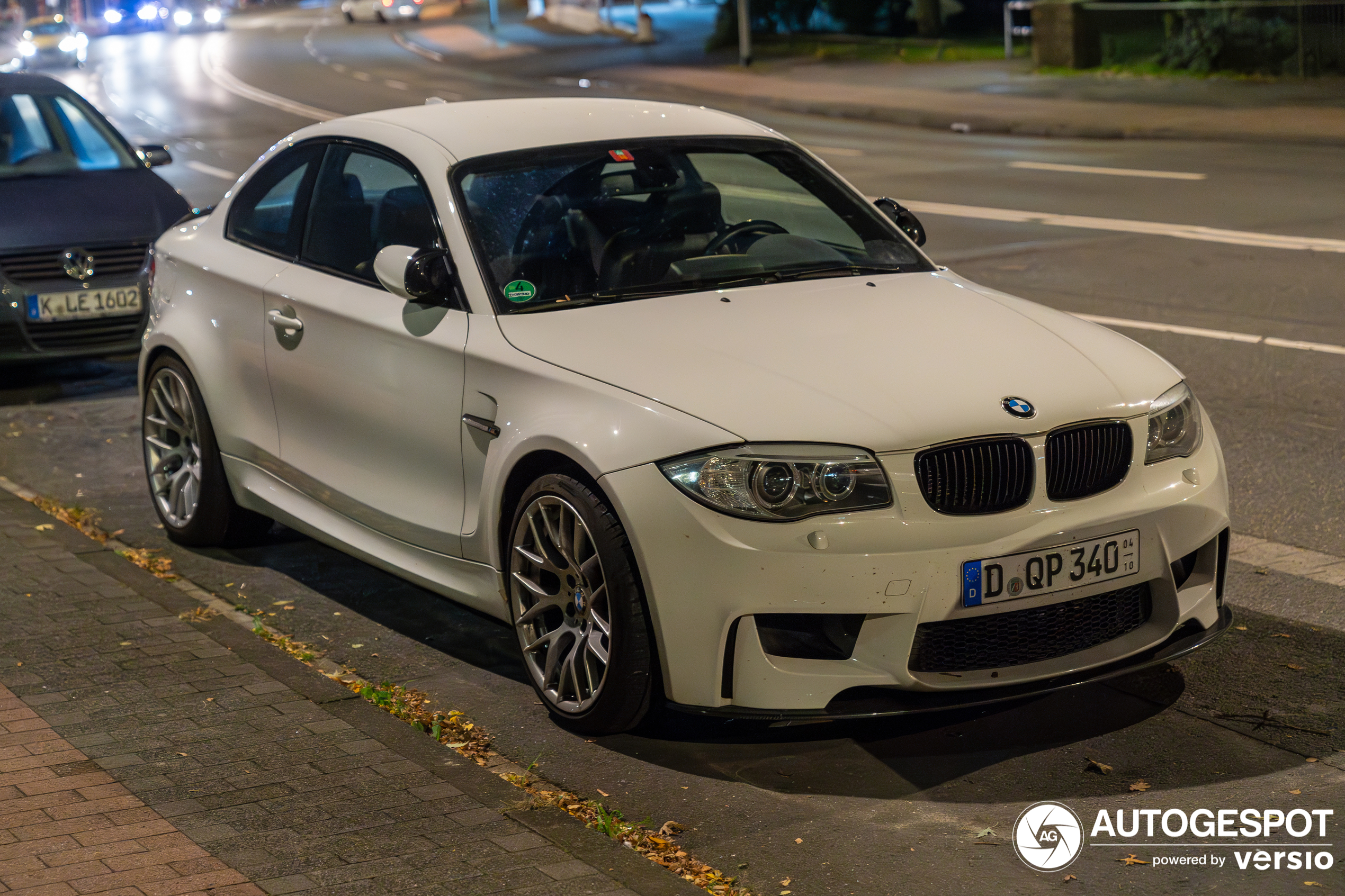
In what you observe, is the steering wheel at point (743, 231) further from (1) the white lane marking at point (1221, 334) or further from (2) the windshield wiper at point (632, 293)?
(1) the white lane marking at point (1221, 334)

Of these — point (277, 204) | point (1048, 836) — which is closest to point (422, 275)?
point (277, 204)

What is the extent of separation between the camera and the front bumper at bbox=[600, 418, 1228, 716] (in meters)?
4.23

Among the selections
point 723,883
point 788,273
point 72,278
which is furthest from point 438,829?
point 72,278

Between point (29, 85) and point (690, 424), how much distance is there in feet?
27.5

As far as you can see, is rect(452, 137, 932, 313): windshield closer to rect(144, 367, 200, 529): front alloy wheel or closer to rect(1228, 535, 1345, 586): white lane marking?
rect(1228, 535, 1345, 586): white lane marking

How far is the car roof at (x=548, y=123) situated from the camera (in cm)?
572

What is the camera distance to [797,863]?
158 inches

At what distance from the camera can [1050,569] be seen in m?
4.34

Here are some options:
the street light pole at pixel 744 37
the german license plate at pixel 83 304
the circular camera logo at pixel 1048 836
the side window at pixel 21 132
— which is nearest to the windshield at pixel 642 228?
the circular camera logo at pixel 1048 836

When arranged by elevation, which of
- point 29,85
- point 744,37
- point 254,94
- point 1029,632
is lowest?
point 1029,632

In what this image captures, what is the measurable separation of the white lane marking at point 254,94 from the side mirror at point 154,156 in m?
13.3

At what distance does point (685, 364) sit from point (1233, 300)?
7181 millimetres

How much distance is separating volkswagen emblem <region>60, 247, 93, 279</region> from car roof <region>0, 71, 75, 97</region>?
1.83m

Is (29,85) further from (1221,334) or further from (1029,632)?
(1029,632)
